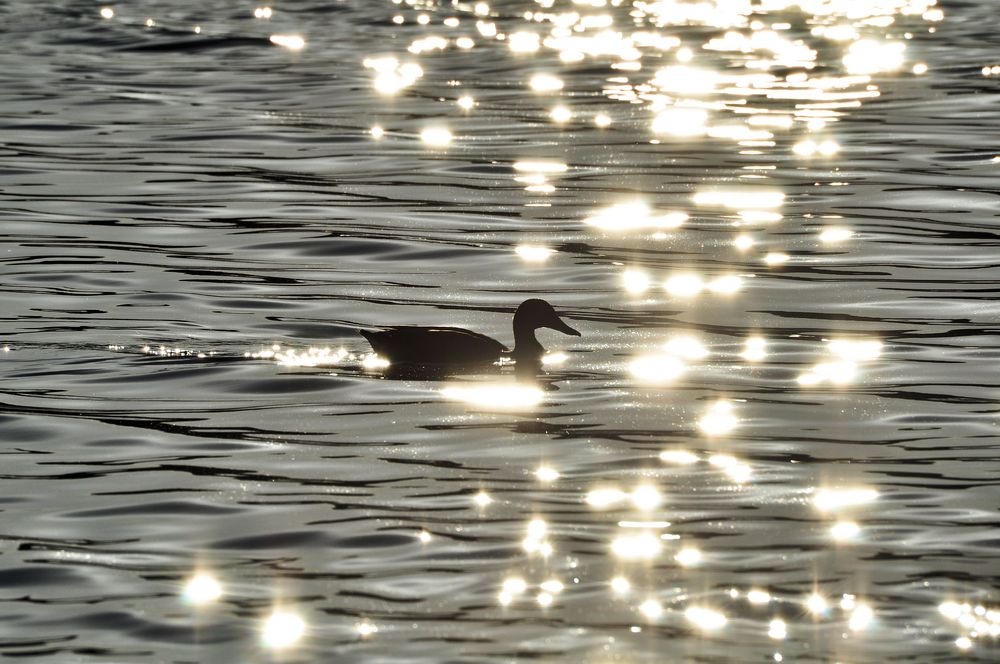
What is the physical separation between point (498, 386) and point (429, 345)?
0.58 m

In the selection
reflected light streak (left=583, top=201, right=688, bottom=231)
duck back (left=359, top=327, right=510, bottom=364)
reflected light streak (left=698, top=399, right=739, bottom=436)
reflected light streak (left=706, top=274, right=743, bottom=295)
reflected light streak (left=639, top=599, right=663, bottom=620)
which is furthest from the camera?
reflected light streak (left=583, top=201, right=688, bottom=231)

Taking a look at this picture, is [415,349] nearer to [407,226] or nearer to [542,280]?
[542,280]

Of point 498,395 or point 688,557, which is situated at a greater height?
point 498,395

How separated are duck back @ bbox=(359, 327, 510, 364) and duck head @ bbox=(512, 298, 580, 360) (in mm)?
252

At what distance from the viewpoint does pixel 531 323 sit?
15.2m

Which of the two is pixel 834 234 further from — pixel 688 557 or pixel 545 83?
pixel 545 83

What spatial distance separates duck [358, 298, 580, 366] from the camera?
14.5m

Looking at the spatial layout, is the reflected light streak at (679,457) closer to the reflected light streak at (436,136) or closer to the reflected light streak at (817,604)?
the reflected light streak at (817,604)

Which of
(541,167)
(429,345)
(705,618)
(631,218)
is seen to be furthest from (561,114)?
(705,618)

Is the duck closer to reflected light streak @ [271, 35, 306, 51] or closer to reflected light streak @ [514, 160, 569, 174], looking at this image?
reflected light streak @ [514, 160, 569, 174]

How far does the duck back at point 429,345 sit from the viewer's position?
14492 mm

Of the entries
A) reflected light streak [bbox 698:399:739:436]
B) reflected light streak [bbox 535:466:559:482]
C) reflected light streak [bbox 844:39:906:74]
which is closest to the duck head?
reflected light streak [bbox 698:399:739:436]

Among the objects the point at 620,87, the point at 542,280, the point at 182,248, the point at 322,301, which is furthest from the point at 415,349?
the point at 620,87

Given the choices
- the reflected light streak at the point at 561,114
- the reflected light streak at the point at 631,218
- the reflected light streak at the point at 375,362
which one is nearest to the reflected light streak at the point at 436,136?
the reflected light streak at the point at 561,114
